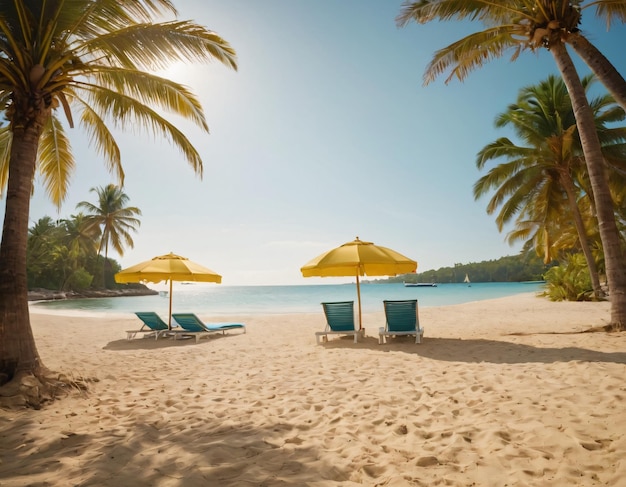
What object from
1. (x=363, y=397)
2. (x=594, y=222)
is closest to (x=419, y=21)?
(x=363, y=397)

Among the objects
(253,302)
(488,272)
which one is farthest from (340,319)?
(488,272)

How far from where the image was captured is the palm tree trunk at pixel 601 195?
22.2ft

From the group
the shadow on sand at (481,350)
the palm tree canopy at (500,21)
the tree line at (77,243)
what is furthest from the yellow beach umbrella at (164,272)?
the tree line at (77,243)

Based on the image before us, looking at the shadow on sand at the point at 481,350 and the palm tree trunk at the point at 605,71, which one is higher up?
the palm tree trunk at the point at 605,71

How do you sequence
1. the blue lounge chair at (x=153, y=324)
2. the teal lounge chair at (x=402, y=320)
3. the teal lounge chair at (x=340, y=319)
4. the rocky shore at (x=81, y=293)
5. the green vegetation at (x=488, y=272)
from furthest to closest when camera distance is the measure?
the green vegetation at (x=488, y=272), the rocky shore at (x=81, y=293), the blue lounge chair at (x=153, y=324), the teal lounge chair at (x=340, y=319), the teal lounge chair at (x=402, y=320)

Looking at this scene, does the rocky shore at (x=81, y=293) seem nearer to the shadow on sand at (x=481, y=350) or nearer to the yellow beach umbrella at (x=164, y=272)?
the yellow beach umbrella at (x=164, y=272)

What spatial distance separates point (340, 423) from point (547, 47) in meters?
8.33

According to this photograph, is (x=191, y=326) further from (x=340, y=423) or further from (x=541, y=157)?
(x=541, y=157)

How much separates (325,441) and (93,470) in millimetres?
1620

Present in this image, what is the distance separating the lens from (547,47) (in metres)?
7.23

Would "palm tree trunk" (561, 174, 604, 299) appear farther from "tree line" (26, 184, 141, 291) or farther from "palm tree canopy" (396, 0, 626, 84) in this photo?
"tree line" (26, 184, 141, 291)

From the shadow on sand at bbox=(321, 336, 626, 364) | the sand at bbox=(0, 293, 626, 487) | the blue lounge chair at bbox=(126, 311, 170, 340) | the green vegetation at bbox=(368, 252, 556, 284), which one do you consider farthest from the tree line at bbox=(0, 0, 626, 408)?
the green vegetation at bbox=(368, 252, 556, 284)

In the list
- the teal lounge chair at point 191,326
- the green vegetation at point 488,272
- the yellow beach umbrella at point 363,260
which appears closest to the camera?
the yellow beach umbrella at point 363,260

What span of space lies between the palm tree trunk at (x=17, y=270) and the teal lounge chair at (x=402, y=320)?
18.6 ft
